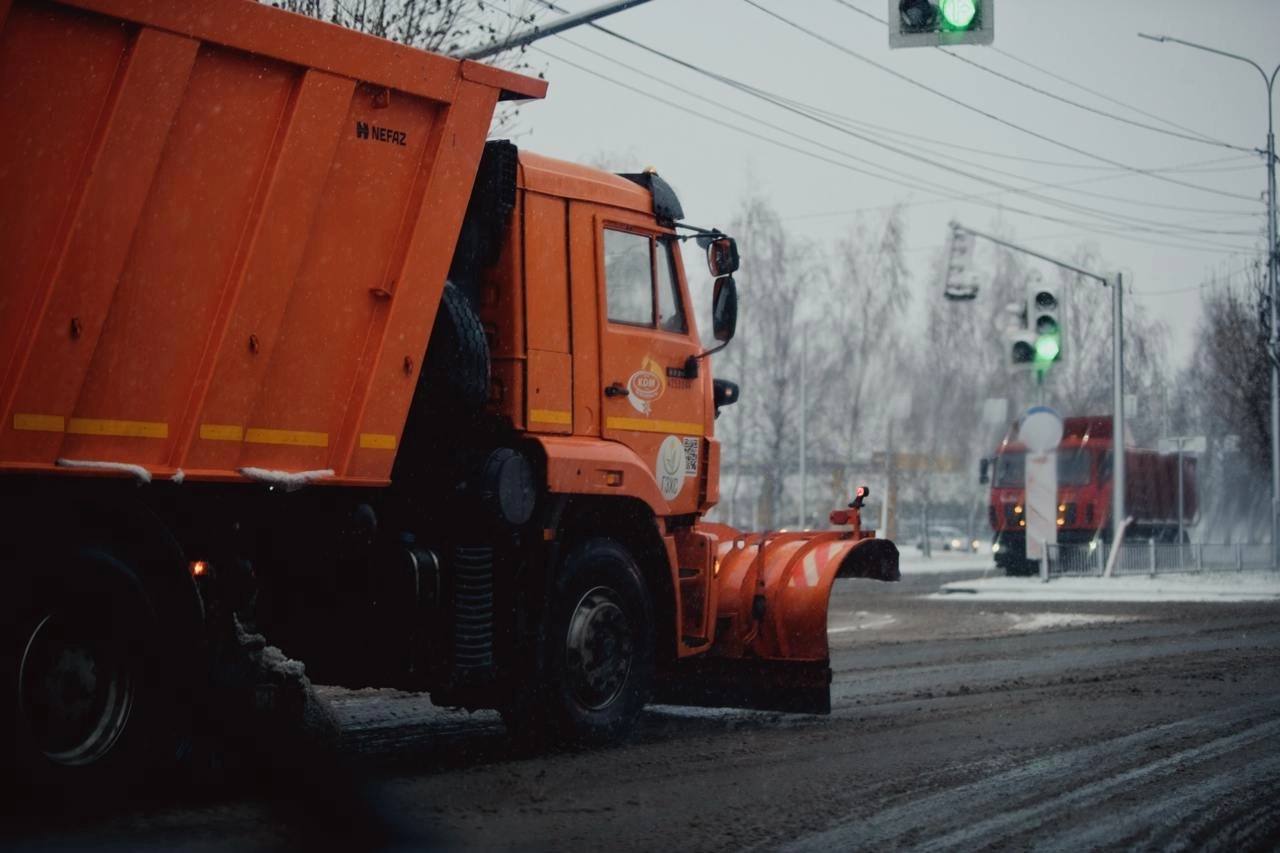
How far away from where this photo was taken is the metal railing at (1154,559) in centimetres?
3312

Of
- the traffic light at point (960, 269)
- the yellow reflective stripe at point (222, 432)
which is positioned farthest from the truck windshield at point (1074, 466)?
the yellow reflective stripe at point (222, 432)

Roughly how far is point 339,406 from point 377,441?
26 centimetres

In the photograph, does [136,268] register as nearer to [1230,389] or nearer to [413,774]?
[413,774]

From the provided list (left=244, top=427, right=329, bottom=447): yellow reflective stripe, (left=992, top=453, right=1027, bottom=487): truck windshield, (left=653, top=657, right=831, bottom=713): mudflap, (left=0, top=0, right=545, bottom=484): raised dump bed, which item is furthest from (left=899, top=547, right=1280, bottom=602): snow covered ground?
(left=244, top=427, right=329, bottom=447): yellow reflective stripe

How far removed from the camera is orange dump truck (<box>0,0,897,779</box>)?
21.0ft

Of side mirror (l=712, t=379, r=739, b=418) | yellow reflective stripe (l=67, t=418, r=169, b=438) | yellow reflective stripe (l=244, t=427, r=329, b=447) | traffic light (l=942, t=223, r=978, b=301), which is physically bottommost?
yellow reflective stripe (l=67, t=418, r=169, b=438)

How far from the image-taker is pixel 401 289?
7.96 m

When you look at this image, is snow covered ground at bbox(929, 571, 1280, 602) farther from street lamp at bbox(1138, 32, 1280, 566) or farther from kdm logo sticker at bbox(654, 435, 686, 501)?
kdm logo sticker at bbox(654, 435, 686, 501)

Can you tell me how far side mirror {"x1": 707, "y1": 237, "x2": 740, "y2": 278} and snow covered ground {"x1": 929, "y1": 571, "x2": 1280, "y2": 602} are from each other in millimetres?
18856

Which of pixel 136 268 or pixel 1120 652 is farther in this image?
pixel 1120 652

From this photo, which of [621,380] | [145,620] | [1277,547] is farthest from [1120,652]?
[1277,547]

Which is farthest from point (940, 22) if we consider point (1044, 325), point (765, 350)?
point (765, 350)

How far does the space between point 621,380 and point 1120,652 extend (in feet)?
27.9

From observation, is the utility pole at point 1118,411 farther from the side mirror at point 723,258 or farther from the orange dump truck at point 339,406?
the side mirror at point 723,258
